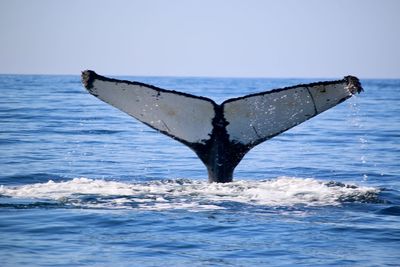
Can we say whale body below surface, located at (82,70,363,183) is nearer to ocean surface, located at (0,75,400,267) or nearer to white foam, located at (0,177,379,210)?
white foam, located at (0,177,379,210)

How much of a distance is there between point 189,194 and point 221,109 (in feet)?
3.65

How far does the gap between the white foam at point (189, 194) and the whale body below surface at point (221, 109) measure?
49cm

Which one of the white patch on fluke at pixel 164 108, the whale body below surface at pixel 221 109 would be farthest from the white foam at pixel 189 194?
the white patch on fluke at pixel 164 108

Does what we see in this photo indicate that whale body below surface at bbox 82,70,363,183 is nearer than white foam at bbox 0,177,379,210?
Yes

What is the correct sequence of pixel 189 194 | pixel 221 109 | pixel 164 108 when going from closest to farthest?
pixel 164 108, pixel 221 109, pixel 189 194

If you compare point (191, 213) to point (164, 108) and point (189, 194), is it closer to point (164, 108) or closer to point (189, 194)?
point (189, 194)

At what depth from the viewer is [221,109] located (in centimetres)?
810

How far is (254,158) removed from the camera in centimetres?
1477

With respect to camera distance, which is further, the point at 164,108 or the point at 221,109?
the point at 221,109

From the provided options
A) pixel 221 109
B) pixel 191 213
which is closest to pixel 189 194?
pixel 191 213

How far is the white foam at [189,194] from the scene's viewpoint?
8141 millimetres

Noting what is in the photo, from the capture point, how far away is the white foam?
320 inches

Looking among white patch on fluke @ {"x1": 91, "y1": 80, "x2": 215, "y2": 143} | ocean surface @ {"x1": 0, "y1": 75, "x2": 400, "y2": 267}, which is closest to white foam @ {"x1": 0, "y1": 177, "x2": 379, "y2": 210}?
ocean surface @ {"x1": 0, "y1": 75, "x2": 400, "y2": 267}

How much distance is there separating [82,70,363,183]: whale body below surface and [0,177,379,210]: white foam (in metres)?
0.49
